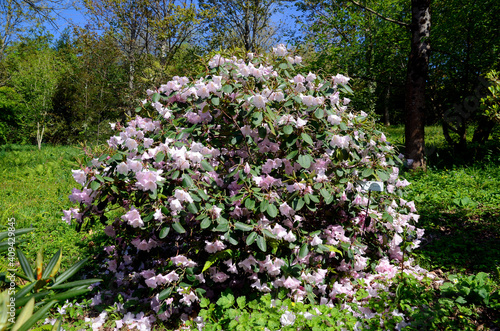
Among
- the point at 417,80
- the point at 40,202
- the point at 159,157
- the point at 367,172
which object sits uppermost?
the point at 417,80

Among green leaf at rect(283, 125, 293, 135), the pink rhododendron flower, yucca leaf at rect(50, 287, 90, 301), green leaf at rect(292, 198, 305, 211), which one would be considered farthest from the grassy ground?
green leaf at rect(283, 125, 293, 135)

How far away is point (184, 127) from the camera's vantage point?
7.80 feet

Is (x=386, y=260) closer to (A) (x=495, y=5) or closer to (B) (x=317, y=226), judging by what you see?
(B) (x=317, y=226)

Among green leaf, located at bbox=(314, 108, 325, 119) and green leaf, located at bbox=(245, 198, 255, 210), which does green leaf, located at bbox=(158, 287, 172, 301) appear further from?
green leaf, located at bbox=(314, 108, 325, 119)

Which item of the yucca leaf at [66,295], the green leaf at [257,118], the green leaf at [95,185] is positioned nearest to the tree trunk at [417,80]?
the green leaf at [257,118]

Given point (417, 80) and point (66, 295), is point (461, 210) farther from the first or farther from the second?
point (66, 295)

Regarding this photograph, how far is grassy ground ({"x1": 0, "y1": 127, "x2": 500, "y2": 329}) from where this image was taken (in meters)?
1.99

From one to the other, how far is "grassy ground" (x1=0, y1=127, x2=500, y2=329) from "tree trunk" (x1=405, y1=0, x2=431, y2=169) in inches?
19.9

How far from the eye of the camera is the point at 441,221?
3.60m

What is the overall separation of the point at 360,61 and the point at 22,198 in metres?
7.31

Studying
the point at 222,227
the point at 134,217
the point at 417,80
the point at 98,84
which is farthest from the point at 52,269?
the point at 98,84

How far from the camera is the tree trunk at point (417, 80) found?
17.4 feet

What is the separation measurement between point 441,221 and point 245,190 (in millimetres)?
2816

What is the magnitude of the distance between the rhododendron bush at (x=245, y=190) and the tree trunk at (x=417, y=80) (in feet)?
11.4
